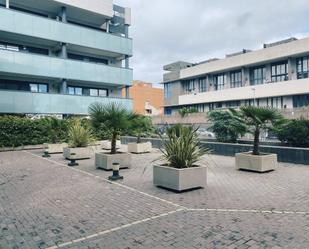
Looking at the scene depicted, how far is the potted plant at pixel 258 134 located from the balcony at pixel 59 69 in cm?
1820

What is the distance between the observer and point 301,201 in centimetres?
659

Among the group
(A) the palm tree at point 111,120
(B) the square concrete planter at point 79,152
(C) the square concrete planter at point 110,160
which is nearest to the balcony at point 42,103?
(B) the square concrete planter at point 79,152

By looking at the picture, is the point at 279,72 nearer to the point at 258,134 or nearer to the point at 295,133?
the point at 295,133

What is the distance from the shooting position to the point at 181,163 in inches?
320

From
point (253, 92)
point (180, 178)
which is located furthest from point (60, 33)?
point (253, 92)

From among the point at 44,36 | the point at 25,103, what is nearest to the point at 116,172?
the point at 25,103

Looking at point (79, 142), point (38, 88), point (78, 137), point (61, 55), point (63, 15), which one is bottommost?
point (79, 142)

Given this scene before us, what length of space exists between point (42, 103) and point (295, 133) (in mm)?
19020

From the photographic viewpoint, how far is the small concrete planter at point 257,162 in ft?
33.7

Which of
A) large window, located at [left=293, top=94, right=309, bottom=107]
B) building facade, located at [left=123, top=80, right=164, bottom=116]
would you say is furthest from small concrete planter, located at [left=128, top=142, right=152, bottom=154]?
building facade, located at [left=123, top=80, right=164, bottom=116]

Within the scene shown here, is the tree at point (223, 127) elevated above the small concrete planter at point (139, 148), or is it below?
above

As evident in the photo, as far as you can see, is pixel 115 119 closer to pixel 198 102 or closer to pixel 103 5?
pixel 103 5

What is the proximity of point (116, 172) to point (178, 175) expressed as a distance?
2.68 meters

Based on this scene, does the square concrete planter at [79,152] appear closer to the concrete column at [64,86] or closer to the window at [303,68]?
the concrete column at [64,86]
